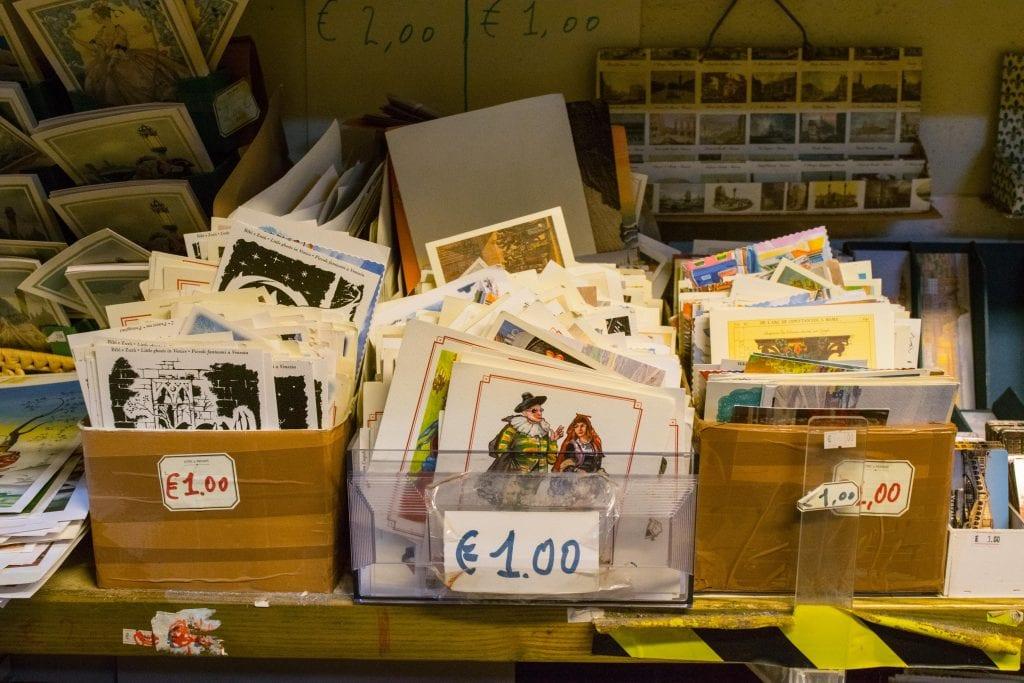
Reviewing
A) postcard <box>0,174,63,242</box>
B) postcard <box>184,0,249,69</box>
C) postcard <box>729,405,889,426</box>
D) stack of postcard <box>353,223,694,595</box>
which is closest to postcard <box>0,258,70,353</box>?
postcard <box>0,174,63,242</box>

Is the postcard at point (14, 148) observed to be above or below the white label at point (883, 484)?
above

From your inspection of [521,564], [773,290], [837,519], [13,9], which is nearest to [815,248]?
[773,290]

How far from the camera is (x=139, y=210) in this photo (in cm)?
172

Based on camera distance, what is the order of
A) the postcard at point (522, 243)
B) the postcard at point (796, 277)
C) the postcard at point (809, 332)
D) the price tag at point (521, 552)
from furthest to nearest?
the postcard at point (522, 243)
the postcard at point (796, 277)
the postcard at point (809, 332)
the price tag at point (521, 552)

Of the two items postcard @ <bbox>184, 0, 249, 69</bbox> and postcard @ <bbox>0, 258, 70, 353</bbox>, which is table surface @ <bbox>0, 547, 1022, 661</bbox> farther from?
postcard @ <bbox>184, 0, 249, 69</bbox>

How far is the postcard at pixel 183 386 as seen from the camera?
117 centimetres

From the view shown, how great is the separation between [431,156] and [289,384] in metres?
0.70

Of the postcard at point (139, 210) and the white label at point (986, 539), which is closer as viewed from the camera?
the white label at point (986, 539)

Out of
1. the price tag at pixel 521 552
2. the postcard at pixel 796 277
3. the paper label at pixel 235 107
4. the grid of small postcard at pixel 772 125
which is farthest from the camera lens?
the grid of small postcard at pixel 772 125

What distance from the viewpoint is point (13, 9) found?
1.70 m

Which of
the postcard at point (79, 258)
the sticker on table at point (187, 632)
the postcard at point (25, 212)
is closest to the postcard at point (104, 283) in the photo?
the postcard at point (79, 258)

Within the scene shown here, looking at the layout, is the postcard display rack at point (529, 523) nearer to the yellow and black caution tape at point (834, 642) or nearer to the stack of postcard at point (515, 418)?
the stack of postcard at point (515, 418)

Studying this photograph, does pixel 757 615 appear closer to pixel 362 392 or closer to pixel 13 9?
pixel 362 392

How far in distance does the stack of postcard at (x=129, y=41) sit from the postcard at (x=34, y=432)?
0.55m
